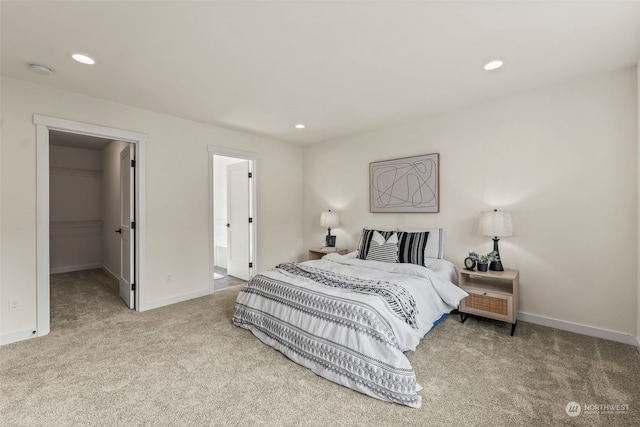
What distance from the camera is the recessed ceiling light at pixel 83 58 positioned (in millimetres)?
2289

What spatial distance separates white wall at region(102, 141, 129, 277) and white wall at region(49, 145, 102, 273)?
26cm

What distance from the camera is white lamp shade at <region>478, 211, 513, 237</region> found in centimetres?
291

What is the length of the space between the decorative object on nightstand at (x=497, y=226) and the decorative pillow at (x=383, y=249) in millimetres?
924

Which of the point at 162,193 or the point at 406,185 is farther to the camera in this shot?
the point at 406,185

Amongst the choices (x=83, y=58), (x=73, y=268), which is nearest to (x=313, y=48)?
(x=83, y=58)

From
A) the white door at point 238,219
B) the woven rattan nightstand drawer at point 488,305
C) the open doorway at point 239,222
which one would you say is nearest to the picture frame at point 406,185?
the woven rattan nightstand drawer at point 488,305

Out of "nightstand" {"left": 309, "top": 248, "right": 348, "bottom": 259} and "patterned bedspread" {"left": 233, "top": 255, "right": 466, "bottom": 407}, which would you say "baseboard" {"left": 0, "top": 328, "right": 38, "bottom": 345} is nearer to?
"patterned bedspread" {"left": 233, "top": 255, "right": 466, "bottom": 407}

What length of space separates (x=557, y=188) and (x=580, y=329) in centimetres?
137

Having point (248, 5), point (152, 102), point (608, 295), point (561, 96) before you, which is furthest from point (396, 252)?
point (152, 102)

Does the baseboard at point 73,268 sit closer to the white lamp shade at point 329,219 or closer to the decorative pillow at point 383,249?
the white lamp shade at point 329,219

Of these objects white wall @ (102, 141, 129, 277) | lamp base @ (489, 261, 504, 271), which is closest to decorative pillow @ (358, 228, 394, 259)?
lamp base @ (489, 261, 504, 271)

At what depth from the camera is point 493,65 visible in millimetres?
2484

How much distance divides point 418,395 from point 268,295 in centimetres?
146

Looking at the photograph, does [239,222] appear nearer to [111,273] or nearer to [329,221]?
[329,221]
